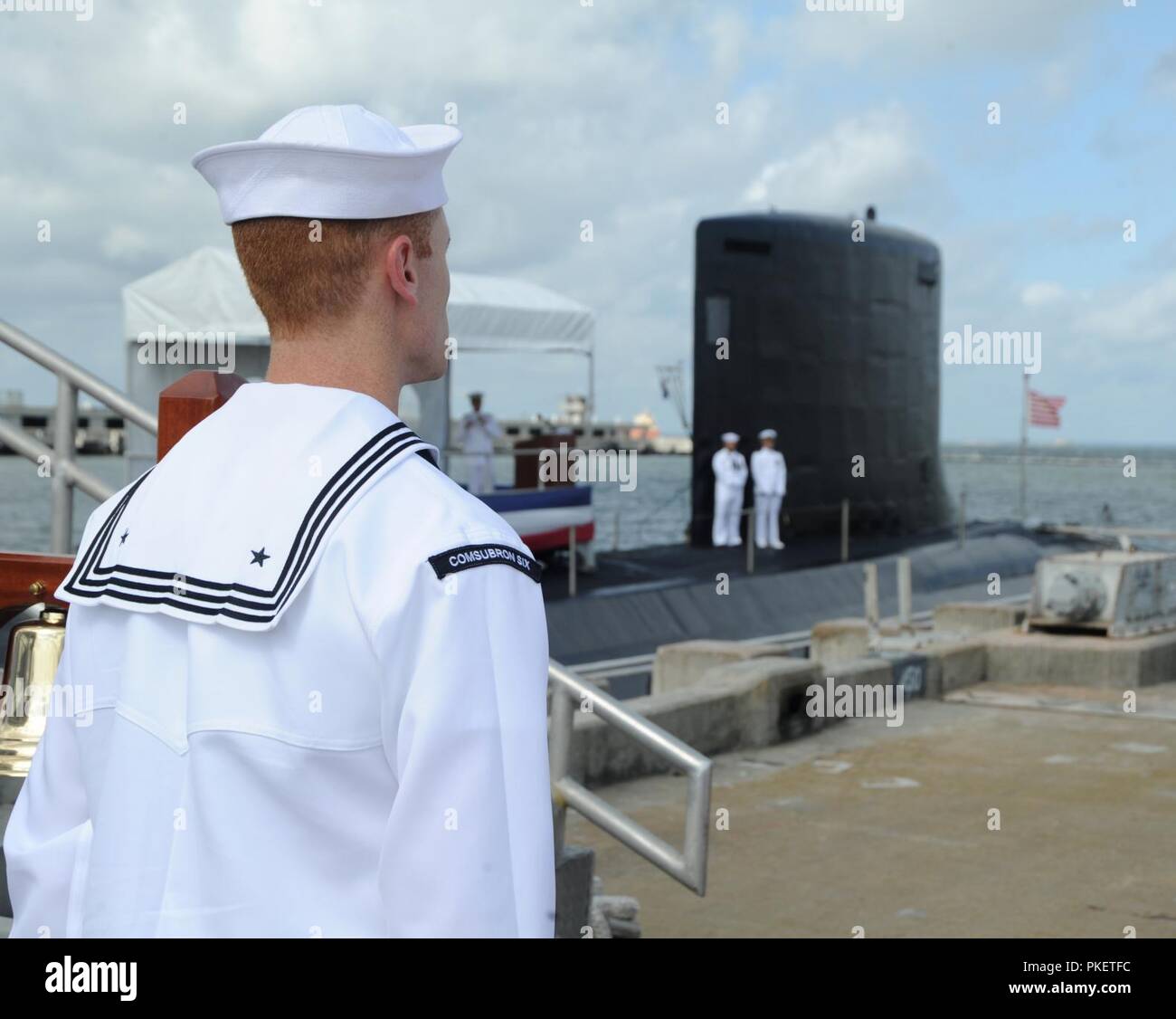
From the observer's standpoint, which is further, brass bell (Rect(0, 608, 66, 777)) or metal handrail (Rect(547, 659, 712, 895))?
metal handrail (Rect(547, 659, 712, 895))

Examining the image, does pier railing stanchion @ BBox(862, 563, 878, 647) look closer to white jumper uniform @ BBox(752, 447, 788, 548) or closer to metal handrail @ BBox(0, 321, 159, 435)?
white jumper uniform @ BBox(752, 447, 788, 548)

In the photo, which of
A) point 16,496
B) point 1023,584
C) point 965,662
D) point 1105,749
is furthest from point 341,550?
point 16,496

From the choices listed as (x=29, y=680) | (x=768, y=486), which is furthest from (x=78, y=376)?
(x=768, y=486)

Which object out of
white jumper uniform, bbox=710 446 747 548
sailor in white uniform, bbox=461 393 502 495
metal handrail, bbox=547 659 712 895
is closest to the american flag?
white jumper uniform, bbox=710 446 747 548

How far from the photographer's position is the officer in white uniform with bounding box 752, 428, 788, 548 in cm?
1794

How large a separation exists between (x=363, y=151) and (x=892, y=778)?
20.6ft

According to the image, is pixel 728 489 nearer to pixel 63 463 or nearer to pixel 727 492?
pixel 727 492

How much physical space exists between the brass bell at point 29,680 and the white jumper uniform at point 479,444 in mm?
12943

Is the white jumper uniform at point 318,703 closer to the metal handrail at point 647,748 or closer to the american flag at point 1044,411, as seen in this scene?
the metal handrail at point 647,748

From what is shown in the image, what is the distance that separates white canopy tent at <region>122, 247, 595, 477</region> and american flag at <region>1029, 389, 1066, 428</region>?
18.8 meters

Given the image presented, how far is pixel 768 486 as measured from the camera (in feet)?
59.8

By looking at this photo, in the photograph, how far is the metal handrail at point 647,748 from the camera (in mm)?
3779

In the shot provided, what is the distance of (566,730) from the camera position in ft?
13.6
